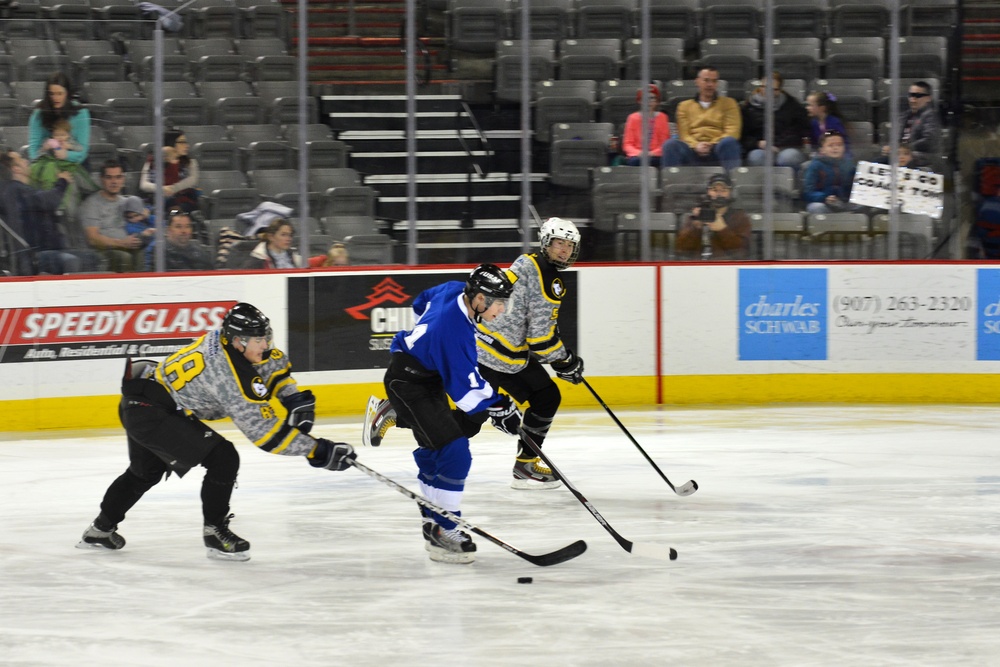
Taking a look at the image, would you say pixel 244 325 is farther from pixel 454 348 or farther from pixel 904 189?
pixel 904 189

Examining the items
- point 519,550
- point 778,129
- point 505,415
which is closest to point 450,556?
point 519,550

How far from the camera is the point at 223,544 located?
16.9 feet

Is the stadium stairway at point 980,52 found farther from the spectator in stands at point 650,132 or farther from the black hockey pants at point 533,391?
the black hockey pants at point 533,391

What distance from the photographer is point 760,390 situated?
9.48m

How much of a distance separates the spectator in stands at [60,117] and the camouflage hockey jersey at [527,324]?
11.7 ft

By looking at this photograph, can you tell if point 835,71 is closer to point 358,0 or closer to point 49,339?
point 358,0

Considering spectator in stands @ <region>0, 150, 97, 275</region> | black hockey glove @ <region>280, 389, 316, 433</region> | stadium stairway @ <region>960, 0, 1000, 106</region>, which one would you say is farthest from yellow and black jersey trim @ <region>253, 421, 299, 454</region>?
stadium stairway @ <region>960, 0, 1000, 106</region>

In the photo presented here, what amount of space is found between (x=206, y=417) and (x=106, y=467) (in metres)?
2.46

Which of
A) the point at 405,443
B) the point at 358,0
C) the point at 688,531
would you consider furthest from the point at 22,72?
the point at 688,531

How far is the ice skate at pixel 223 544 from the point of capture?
5.13 metres

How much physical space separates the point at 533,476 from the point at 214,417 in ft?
6.64

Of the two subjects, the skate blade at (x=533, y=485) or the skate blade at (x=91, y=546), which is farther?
the skate blade at (x=533, y=485)

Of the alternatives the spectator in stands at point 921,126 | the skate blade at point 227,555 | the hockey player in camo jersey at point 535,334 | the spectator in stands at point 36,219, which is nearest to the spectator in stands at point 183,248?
the spectator in stands at point 36,219

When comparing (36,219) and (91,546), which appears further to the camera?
(36,219)
